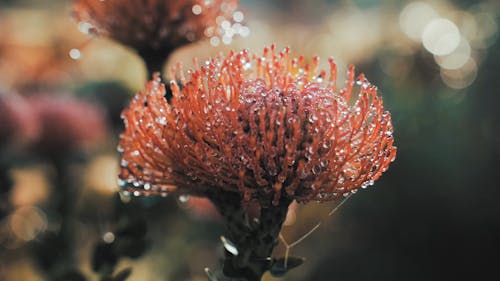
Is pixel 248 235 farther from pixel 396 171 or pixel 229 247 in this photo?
pixel 396 171

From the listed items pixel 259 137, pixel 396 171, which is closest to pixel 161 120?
pixel 259 137

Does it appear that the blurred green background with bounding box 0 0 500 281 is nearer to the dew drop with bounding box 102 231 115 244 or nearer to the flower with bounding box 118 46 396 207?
the dew drop with bounding box 102 231 115 244

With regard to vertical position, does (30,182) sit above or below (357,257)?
above

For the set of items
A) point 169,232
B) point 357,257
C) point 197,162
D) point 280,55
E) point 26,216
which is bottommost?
point 357,257

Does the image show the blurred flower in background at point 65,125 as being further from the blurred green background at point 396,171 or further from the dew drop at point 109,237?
the dew drop at point 109,237

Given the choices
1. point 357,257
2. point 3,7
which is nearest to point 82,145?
point 357,257

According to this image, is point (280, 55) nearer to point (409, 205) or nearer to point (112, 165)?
point (112, 165)
